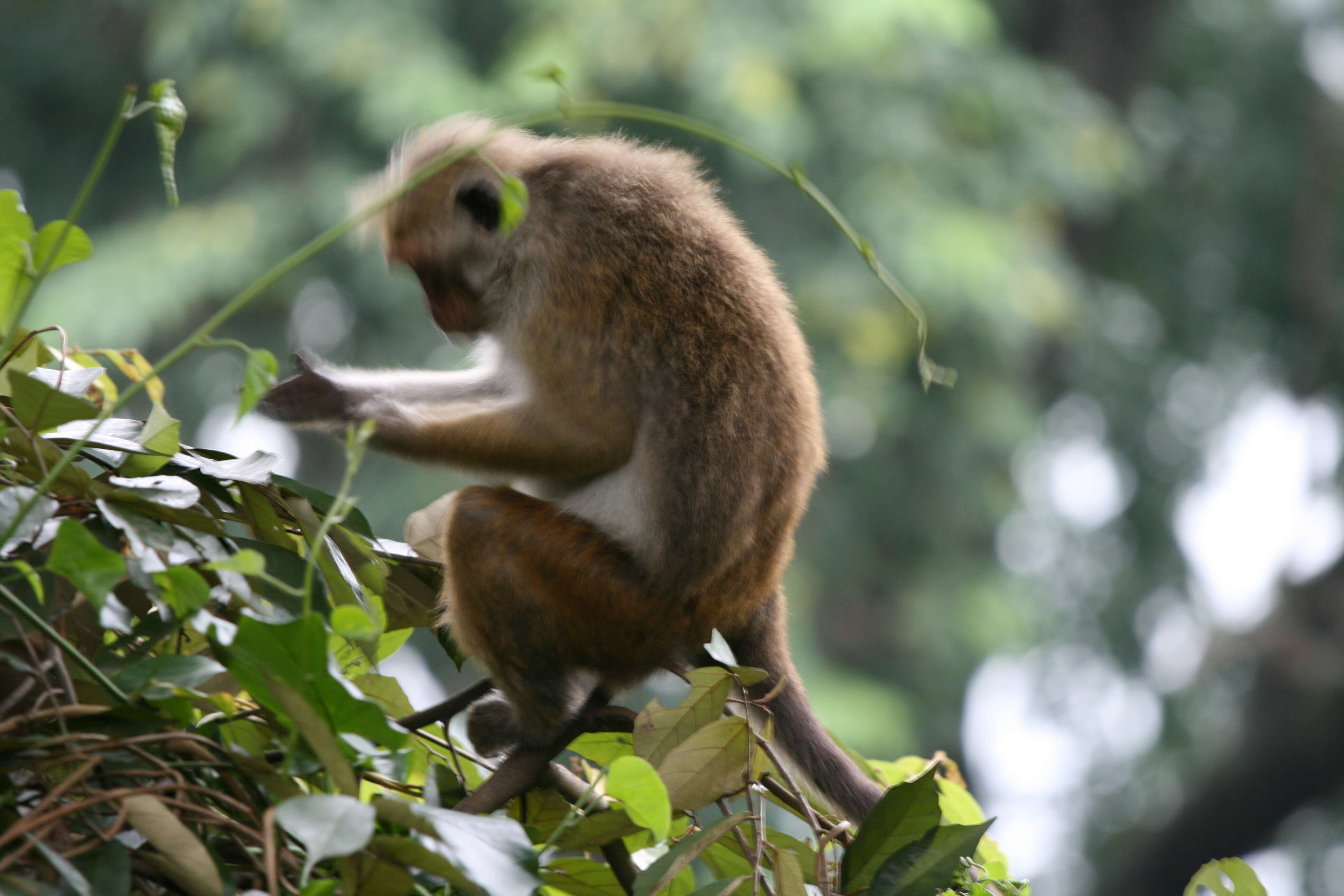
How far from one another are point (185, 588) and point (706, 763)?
405 mm

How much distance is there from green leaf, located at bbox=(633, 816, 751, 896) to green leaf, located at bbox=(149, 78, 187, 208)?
1.66 ft

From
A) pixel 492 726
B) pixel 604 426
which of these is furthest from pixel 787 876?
pixel 604 426

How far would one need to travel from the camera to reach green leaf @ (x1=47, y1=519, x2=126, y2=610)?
2.24ft

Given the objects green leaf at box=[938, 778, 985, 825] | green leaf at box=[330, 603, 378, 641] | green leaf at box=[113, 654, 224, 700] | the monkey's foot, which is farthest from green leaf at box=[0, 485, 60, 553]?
green leaf at box=[938, 778, 985, 825]

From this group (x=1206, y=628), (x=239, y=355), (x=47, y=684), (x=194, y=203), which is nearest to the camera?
(x=47, y=684)

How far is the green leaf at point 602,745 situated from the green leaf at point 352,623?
51 centimetres

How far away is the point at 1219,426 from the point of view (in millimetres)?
8492

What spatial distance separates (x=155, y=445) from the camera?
2.87 ft

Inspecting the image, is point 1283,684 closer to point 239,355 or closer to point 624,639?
point 239,355

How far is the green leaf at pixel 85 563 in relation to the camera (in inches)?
26.9

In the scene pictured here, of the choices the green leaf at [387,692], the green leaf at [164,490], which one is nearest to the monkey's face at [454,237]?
the green leaf at [387,692]

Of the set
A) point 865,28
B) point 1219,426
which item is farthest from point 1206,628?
point 865,28

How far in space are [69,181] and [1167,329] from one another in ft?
23.2

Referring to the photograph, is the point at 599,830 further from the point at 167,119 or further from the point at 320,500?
the point at 167,119
